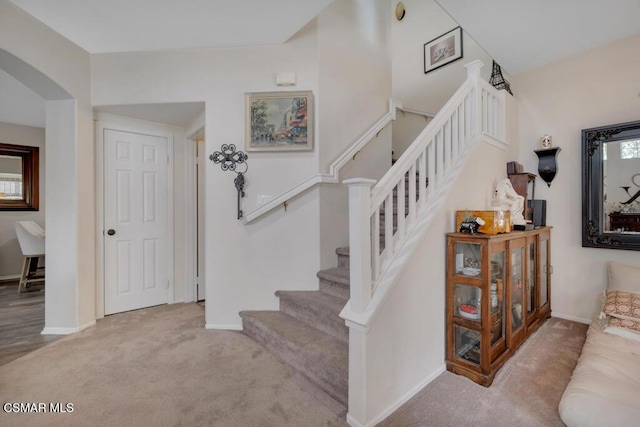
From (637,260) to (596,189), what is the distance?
667mm

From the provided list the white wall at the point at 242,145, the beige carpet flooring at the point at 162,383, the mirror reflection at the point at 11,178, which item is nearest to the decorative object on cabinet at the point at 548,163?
the white wall at the point at 242,145

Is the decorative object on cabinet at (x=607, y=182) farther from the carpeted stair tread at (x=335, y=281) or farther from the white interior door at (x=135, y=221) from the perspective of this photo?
the white interior door at (x=135, y=221)

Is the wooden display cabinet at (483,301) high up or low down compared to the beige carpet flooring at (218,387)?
up

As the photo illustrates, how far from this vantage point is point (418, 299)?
177cm

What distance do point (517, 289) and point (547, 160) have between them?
58.1 inches

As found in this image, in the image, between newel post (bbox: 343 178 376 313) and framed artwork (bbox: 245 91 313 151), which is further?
framed artwork (bbox: 245 91 313 151)

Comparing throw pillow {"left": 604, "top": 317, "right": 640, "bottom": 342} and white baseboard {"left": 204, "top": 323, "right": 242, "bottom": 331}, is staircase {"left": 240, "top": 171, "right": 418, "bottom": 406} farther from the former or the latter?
throw pillow {"left": 604, "top": 317, "right": 640, "bottom": 342}

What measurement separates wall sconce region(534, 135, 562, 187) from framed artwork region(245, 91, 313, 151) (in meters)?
2.33

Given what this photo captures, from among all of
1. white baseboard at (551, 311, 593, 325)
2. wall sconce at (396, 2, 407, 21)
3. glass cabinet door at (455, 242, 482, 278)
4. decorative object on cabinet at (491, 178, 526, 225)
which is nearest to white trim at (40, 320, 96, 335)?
glass cabinet door at (455, 242, 482, 278)

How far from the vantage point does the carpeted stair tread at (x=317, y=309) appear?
2.08 m

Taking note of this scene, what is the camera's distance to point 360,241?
147 cm

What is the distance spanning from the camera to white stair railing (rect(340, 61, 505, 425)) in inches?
58.0

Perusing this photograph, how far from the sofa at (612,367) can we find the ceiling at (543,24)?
1.95 m

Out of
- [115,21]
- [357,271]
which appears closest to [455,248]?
[357,271]
